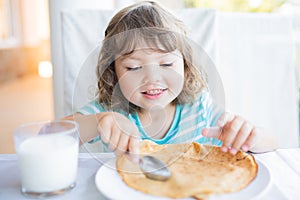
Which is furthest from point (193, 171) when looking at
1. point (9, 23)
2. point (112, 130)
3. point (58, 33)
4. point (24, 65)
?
point (9, 23)

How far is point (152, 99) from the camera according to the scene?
804 millimetres

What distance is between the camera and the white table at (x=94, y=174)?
679 millimetres

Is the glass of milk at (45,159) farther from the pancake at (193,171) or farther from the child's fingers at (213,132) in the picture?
the child's fingers at (213,132)

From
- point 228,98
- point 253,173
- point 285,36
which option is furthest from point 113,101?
point 285,36

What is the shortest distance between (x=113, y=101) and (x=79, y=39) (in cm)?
56

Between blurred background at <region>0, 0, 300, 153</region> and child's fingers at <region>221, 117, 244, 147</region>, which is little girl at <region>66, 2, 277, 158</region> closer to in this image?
child's fingers at <region>221, 117, 244, 147</region>

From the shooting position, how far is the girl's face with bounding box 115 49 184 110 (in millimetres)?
778

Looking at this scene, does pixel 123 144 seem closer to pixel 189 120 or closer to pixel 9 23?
pixel 189 120

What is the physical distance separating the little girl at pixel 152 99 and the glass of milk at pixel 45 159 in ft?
0.33

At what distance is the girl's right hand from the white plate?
51 mm

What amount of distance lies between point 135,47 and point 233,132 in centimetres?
25

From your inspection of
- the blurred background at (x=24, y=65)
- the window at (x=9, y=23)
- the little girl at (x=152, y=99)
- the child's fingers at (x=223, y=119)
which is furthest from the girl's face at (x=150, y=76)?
the window at (x=9, y=23)

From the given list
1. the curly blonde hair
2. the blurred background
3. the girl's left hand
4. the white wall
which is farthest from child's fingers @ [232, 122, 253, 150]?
the blurred background

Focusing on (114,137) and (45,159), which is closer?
(45,159)
